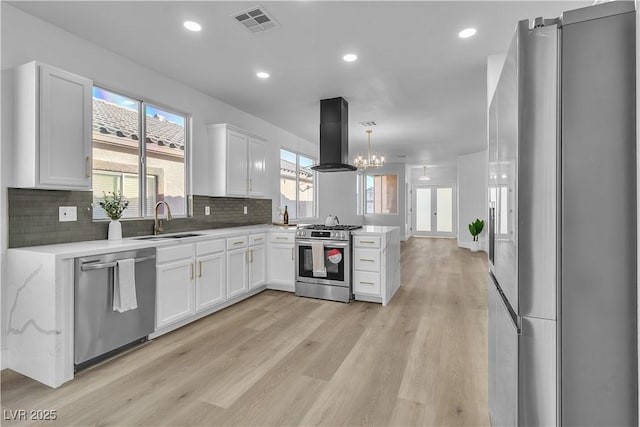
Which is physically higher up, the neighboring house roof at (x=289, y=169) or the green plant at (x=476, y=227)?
the neighboring house roof at (x=289, y=169)

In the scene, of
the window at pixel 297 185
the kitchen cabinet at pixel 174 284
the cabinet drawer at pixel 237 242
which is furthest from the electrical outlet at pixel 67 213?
the window at pixel 297 185

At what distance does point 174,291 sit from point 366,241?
7.19 ft

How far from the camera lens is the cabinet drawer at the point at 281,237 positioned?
4391 millimetres

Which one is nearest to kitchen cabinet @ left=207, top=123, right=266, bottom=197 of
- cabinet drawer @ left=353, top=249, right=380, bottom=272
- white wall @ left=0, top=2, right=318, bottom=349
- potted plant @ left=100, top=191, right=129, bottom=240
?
white wall @ left=0, top=2, right=318, bottom=349

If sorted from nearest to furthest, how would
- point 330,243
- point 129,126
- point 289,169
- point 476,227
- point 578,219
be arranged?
Answer: 1. point 578,219
2. point 129,126
3. point 330,243
4. point 289,169
5. point 476,227

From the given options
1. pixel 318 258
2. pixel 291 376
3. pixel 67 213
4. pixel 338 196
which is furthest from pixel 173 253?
pixel 338 196

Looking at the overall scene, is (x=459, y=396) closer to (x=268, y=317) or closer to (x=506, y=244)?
(x=506, y=244)

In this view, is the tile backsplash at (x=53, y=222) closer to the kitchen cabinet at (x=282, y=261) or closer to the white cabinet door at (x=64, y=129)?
the white cabinet door at (x=64, y=129)

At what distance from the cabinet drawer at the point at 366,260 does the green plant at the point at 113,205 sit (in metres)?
2.57

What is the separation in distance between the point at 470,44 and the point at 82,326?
385cm

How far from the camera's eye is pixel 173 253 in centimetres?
Answer: 299

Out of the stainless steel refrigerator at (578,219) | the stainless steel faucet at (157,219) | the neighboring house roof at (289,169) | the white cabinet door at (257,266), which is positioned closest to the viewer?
the stainless steel refrigerator at (578,219)

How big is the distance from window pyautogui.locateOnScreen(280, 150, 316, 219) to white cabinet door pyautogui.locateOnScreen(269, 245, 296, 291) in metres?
1.74

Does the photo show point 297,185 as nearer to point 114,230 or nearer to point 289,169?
point 289,169
